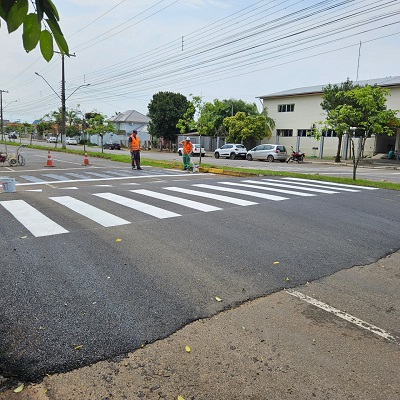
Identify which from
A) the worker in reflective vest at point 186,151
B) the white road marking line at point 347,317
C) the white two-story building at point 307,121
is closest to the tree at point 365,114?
the worker in reflective vest at point 186,151

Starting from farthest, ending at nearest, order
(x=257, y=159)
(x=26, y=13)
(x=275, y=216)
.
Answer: (x=257, y=159) < (x=275, y=216) < (x=26, y=13)

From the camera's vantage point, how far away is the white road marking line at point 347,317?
3141mm

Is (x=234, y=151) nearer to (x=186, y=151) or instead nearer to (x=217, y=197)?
(x=186, y=151)

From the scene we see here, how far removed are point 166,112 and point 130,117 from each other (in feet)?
97.5

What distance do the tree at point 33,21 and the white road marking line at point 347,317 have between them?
331cm

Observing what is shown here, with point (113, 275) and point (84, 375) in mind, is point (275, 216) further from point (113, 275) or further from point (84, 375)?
point (84, 375)

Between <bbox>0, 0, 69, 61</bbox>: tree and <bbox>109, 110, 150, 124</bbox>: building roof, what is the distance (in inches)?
3095

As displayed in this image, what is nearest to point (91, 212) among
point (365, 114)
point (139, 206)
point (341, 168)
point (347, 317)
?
point (139, 206)

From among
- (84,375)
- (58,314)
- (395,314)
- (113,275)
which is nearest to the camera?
(84,375)

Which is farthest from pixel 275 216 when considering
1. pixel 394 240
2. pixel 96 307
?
pixel 96 307

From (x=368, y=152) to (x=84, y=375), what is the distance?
3718 centimetres

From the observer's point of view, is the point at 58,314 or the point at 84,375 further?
the point at 58,314

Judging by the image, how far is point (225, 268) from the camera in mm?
4520

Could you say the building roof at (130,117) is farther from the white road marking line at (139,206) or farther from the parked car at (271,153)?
the white road marking line at (139,206)
